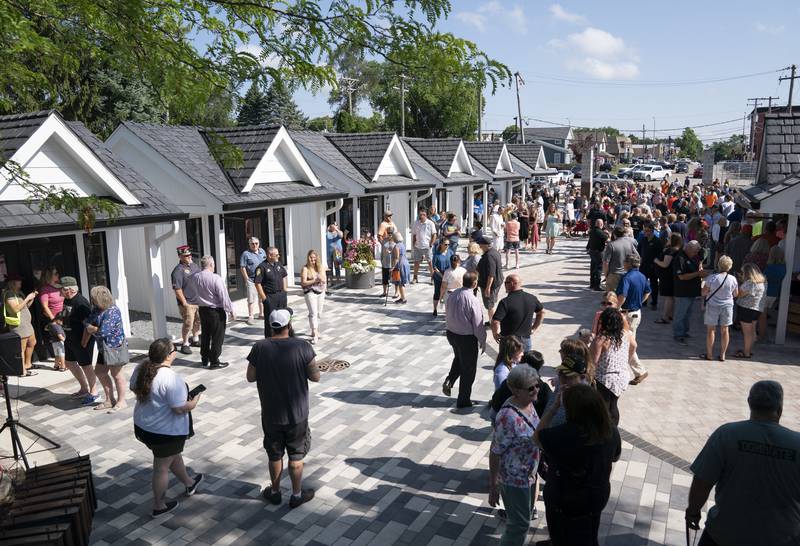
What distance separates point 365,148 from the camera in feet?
68.2

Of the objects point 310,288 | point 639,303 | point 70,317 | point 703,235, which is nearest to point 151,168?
point 310,288

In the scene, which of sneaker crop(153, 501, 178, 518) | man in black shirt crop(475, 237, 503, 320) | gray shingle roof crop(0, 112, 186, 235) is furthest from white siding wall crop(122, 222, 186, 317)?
sneaker crop(153, 501, 178, 518)

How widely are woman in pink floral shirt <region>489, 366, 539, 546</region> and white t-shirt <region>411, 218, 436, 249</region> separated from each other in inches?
451

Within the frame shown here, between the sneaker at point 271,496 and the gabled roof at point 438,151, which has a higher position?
the gabled roof at point 438,151

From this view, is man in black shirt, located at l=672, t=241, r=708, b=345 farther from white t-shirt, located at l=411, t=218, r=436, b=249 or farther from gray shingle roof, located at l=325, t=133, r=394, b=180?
gray shingle roof, located at l=325, t=133, r=394, b=180

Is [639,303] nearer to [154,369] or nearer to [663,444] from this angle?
[663,444]

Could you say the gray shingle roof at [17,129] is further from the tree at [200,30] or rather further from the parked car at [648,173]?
the parked car at [648,173]

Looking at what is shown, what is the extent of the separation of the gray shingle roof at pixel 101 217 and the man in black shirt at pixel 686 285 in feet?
30.0

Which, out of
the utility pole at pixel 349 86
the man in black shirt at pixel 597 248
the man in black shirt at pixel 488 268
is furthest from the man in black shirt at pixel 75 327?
the utility pole at pixel 349 86

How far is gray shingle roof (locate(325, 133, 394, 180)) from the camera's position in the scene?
19.8 metres

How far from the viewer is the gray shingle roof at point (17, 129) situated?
8.70 meters

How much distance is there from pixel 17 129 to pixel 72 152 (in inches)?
30.9

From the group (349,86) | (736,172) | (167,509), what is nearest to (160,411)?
(167,509)

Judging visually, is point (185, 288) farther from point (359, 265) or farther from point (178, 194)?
point (359, 265)
